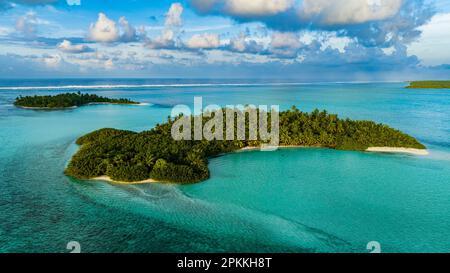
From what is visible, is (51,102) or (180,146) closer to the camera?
(180,146)

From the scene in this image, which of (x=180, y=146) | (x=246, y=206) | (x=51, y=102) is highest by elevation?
(x=51, y=102)

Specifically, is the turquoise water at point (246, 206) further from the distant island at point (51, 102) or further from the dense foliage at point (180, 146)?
the distant island at point (51, 102)

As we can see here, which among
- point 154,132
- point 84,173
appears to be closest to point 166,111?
point 154,132

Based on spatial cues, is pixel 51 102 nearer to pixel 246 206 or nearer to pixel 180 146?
pixel 180 146

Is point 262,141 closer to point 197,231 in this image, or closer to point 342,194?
point 342,194

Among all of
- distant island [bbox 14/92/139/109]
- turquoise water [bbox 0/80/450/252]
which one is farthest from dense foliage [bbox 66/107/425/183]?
distant island [bbox 14/92/139/109]

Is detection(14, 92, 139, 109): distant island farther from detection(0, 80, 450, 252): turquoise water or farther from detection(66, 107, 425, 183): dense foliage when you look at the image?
detection(0, 80, 450, 252): turquoise water

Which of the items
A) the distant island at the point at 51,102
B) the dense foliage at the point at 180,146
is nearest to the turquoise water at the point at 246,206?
the dense foliage at the point at 180,146

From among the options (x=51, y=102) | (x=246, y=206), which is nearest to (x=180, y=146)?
(x=246, y=206)

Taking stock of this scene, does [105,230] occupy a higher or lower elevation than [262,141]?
lower
